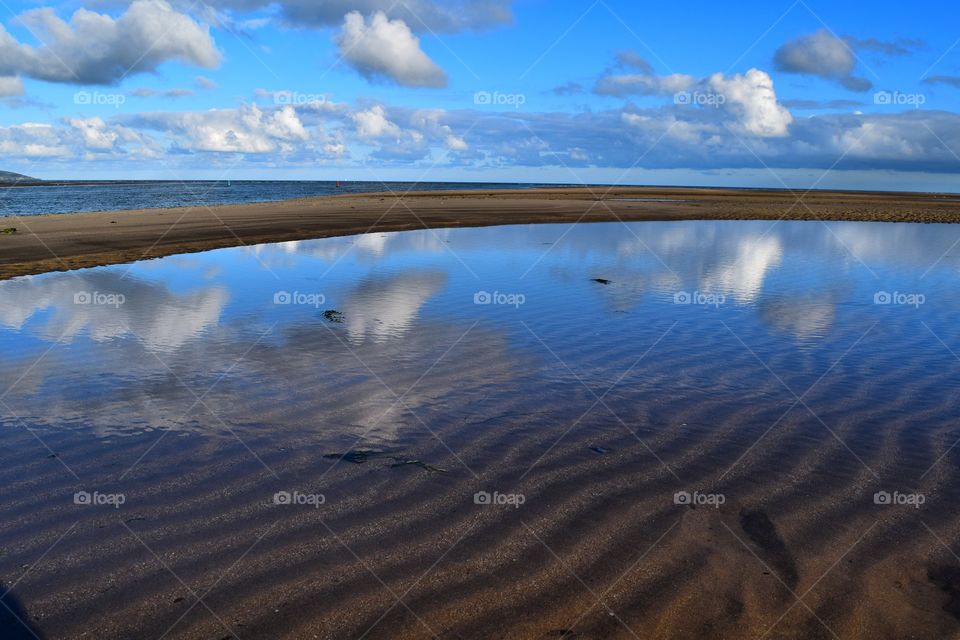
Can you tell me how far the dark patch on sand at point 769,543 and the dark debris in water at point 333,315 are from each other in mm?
11242

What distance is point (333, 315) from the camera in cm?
1662

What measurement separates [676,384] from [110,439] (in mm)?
8630

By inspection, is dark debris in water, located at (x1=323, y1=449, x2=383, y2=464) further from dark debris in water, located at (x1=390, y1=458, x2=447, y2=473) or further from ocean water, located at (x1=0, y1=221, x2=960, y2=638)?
dark debris in water, located at (x1=390, y1=458, x2=447, y2=473)

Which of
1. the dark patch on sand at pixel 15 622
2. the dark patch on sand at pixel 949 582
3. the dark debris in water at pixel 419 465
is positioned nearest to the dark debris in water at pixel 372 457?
the dark debris in water at pixel 419 465

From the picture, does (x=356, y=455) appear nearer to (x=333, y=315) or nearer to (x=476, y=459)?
(x=476, y=459)

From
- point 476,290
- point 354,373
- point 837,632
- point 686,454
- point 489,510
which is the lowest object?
point 837,632

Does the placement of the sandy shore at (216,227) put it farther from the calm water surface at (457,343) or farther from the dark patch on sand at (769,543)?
the dark patch on sand at (769,543)

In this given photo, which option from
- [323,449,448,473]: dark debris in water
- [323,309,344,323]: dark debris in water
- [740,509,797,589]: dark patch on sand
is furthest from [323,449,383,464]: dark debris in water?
[323,309,344,323]: dark debris in water

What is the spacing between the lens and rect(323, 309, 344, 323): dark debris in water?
16.3 meters

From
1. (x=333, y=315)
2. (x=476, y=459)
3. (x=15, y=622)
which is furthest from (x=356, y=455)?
(x=333, y=315)

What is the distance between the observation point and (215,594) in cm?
566

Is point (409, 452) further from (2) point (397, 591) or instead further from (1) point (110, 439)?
(1) point (110, 439)

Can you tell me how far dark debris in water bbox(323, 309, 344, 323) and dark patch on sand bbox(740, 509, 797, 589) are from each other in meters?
11.2

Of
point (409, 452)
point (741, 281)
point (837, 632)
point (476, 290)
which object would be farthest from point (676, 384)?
point (741, 281)
